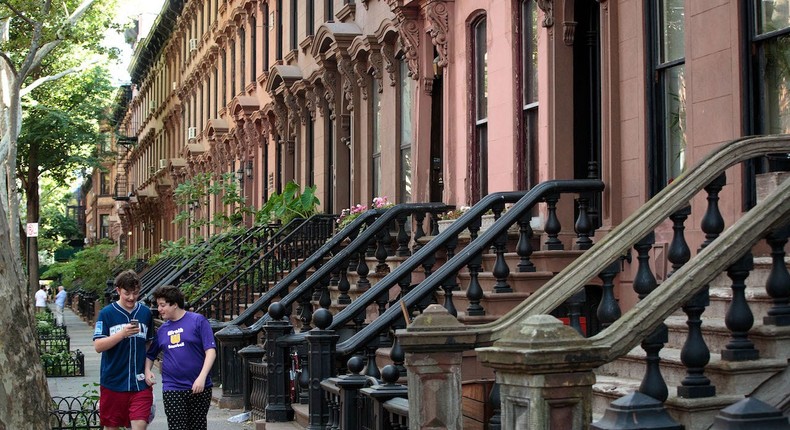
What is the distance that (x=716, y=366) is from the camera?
696 cm

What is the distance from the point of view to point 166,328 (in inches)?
370

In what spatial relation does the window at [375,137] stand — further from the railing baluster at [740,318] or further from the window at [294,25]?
the railing baluster at [740,318]

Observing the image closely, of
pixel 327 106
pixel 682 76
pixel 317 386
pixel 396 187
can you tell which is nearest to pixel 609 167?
pixel 682 76

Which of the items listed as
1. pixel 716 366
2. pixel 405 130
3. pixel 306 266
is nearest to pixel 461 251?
pixel 716 366

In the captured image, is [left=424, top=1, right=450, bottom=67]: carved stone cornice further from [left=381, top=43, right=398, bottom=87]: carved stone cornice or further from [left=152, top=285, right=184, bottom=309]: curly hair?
[left=152, top=285, right=184, bottom=309]: curly hair

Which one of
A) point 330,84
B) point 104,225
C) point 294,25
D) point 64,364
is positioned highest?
point 294,25

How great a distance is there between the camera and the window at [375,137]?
19953 millimetres

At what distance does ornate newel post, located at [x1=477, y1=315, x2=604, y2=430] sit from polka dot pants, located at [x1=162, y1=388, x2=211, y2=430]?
12.2 feet

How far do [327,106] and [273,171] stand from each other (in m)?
4.93

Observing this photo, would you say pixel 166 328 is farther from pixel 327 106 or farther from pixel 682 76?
pixel 327 106

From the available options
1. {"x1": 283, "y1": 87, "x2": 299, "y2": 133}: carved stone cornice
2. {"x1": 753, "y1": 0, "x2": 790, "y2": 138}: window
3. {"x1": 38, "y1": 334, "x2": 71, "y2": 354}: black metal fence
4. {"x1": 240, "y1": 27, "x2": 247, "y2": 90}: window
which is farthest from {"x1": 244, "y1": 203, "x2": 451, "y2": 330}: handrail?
{"x1": 240, "y1": 27, "x2": 247, "y2": 90}: window

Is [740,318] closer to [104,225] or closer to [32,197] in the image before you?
[32,197]

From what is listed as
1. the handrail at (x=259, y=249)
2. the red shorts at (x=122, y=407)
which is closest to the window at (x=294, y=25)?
the handrail at (x=259, y=249)

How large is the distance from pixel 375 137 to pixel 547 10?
8062 mm
